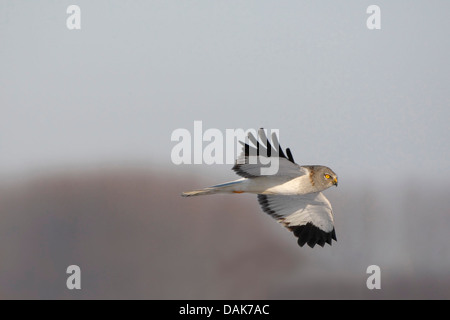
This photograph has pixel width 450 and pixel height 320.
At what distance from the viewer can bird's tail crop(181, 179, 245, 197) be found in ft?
28.2

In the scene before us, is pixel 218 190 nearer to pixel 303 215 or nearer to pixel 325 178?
pixel 325 178

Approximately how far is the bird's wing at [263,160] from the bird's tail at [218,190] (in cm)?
20

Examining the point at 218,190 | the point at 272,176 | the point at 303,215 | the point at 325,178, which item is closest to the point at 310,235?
the point at 303,215

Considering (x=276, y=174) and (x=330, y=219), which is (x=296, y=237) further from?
(x=276, y=174)

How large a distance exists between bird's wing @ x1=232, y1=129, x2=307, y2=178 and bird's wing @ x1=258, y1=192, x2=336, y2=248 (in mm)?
1312

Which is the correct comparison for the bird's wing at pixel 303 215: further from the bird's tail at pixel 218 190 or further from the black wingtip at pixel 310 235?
the bird's tail at pixel 218 190

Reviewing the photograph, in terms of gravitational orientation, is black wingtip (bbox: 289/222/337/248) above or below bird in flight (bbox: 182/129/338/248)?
below

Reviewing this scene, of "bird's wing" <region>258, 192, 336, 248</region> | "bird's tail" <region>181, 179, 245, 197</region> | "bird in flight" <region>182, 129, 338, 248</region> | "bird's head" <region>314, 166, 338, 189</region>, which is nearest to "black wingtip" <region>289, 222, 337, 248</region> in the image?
"bird's wing" <region>258, 192, 336, 248</region>

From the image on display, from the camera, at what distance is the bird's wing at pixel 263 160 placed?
8.46 m

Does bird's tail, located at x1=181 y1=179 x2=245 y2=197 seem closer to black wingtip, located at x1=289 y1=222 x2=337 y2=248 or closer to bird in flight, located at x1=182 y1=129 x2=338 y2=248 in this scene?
bird in flight, located at x1=182 y1=129 x2=338 y2=248

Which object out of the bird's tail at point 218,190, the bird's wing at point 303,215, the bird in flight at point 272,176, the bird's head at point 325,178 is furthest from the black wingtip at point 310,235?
the bird's tail at point 218,190
